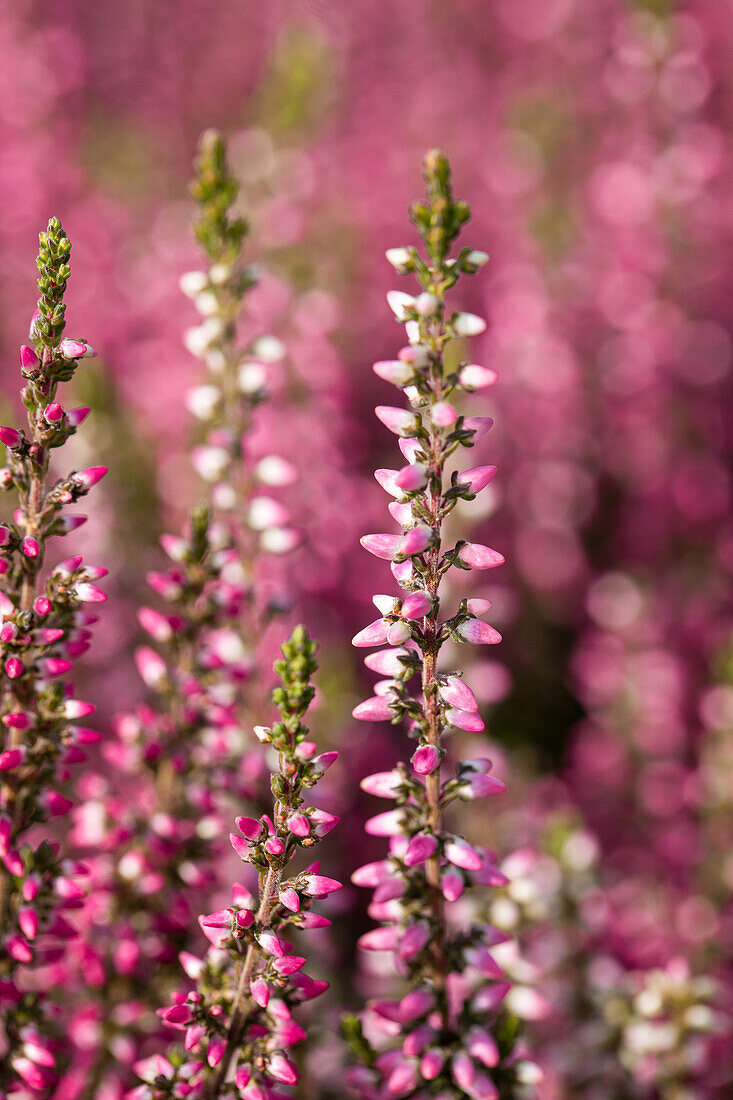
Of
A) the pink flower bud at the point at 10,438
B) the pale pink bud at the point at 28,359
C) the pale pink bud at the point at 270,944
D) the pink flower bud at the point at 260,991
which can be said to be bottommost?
the pink flower bud at the point at 260,991

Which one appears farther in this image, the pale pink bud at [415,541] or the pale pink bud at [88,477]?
the pale pink bud at [88,477]

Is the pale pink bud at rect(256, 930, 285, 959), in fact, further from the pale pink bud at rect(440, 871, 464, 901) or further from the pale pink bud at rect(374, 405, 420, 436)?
the pale pink bud at rect(374, 405, 420, 436)

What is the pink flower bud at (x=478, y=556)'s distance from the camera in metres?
0.91

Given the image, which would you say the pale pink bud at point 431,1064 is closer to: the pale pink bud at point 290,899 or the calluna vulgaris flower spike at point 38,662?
the pale pink bud at point 290,899

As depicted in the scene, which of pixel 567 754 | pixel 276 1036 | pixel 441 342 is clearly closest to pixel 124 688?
pixel 567 754

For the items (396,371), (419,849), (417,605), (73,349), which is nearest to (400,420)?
(396,371)

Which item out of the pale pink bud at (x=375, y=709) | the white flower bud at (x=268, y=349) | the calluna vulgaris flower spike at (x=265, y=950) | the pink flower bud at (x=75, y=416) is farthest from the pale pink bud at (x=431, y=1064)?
the white flower bud at (x=268, y=349)

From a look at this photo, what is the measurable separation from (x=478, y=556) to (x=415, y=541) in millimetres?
84

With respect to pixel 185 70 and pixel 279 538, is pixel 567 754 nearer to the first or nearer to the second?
pixel 279 538

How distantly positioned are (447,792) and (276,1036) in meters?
0.29

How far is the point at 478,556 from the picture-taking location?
3.03ft

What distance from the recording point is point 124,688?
217 centimetres

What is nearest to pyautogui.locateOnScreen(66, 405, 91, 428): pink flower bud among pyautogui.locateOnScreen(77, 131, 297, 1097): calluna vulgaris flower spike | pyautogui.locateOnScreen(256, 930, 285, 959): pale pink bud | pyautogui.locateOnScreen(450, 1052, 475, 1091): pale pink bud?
pyautogui.locateOnScreen(77, 131, 297, 1097): calluna vulgaris flower spike

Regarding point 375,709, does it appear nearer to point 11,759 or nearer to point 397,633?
point 397,633
